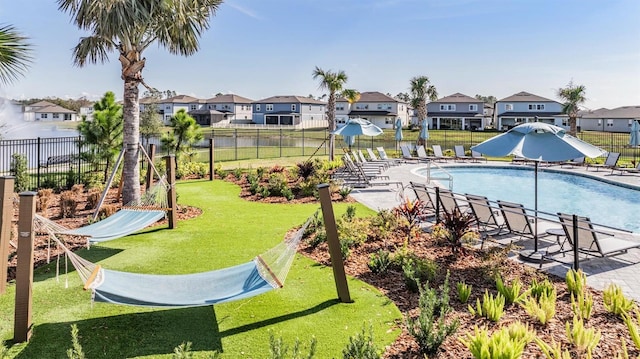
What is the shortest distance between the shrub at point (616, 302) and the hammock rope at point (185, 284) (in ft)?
12.5

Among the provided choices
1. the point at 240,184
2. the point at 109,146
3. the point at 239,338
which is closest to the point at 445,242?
the point at 239,338

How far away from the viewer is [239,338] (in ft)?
15.4

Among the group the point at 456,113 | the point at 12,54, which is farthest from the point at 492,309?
the point at 456,113

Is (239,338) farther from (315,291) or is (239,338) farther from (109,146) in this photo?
(109,146)

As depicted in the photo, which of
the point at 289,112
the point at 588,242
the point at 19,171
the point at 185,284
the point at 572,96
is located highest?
the point at 289,112

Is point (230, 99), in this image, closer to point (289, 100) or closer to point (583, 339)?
point (289, 100)

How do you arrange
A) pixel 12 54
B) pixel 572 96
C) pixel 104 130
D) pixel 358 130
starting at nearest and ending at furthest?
pixel 12 54
pixel 104 130
pixel 358 130
pixel 572 96

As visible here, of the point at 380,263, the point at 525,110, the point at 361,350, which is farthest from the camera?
the point at 525,110

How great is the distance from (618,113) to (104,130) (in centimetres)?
6725

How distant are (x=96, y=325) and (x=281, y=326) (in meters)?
2.17

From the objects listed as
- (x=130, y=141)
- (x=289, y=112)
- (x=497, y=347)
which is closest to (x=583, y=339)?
(x=497, y=347)

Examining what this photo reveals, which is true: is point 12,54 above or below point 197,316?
above

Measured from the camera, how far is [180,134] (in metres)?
18.2

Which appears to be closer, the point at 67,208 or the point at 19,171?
the point at 67,208
